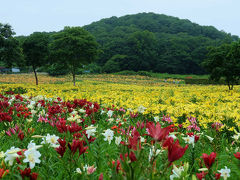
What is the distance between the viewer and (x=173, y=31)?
346ft

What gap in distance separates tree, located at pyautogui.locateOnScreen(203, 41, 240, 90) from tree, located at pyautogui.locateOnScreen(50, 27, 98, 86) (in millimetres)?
11647

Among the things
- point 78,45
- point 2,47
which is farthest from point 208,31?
point 2,47

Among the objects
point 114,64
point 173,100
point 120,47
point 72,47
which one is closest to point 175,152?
point 173,100

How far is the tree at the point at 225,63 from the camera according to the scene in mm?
13861

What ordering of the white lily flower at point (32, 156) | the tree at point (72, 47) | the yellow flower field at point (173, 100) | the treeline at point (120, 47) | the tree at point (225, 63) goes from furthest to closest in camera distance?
the treeline at point (120, 47) < the tree at point (72, 47) < the tree at point (225, 63) < the yellow flower field at point (173, 100) < the white lily flower at point (32, 156)

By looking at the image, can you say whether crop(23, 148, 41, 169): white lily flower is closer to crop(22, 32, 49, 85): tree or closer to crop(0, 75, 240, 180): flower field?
crop(0, 75, 240, 180): flower field

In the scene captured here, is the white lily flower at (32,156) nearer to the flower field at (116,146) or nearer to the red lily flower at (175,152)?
the flower field at (116,146)

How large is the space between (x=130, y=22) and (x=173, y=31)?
26.1m

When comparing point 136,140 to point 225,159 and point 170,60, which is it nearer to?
point 225,159

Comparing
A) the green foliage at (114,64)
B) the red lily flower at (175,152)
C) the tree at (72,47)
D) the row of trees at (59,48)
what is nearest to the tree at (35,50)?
the row of trees at (59,48)

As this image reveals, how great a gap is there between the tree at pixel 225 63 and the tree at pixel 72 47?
11647 millimetres

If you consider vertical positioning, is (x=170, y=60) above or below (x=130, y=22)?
below

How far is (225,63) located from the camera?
49.9 ft

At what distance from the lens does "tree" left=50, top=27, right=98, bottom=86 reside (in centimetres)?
1958
